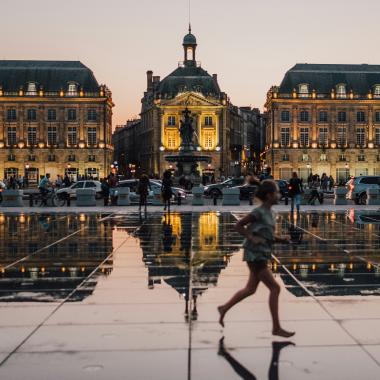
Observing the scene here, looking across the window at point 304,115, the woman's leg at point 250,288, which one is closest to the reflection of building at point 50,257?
the woman's leg at point 250,288

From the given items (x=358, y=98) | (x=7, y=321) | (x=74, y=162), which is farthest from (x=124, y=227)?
(x=358, y=98)

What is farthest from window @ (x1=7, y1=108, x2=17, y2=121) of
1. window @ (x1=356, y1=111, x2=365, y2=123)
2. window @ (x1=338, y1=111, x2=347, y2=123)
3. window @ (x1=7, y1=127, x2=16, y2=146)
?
window @ (x1=356, y1=111, x2=365, y2=123)

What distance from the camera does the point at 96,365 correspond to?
6.69 meters

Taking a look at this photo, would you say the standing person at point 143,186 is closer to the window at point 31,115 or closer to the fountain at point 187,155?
the fountain at point 187,155

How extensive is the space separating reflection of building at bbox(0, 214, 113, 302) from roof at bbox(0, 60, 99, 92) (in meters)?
81.6

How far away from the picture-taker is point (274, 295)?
757 centimetres

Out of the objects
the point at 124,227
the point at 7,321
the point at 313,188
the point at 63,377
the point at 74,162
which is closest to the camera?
the point at 63,377

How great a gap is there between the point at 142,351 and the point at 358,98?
104057 millimetres

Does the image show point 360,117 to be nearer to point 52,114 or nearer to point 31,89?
point 52,114

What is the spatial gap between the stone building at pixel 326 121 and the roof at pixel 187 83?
15.0 metres

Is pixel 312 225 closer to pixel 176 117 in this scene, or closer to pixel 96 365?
pixel 96 365

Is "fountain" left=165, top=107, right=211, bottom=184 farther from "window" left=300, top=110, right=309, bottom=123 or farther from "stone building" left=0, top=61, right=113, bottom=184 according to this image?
"window" left=300, top=110, right=309, bottom=123

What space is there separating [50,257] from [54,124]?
92509 millimetres

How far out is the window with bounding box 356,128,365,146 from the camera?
4279 inches
